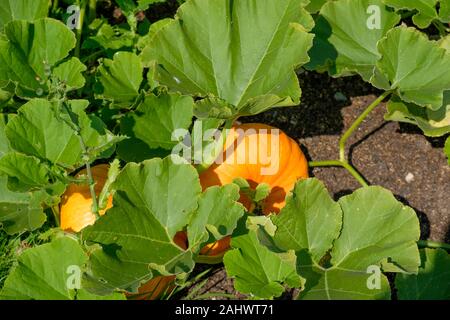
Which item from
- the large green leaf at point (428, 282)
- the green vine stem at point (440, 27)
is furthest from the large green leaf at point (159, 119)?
the green vine stem at point (440, 27)

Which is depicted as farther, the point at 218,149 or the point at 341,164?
the point at 341,164

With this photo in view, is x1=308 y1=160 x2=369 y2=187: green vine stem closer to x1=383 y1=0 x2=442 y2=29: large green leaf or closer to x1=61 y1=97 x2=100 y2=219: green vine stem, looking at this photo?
x1=383 y1=0 x2=442 y2=29: large green leaf

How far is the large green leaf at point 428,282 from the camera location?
2.22 meters

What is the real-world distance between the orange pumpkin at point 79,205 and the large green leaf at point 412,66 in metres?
0.86

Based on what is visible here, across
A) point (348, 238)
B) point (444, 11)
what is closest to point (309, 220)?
point (348, 238)

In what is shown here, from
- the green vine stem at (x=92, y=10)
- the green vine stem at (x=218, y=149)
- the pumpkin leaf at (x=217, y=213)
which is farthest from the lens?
the green vine stem at (x=92, y=10)

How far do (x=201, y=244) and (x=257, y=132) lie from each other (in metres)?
0.51

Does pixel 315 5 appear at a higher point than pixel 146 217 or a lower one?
higher

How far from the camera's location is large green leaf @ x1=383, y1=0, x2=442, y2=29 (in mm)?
2445

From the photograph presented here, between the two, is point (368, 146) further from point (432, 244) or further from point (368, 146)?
point (432, 244)

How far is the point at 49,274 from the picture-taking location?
2131mm

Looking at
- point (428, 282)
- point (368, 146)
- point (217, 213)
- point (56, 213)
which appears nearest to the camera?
point (217, 213)

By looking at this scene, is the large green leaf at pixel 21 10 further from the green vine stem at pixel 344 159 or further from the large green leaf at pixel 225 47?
the green vine stem at pixel 344 159

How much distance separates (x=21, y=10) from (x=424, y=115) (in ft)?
4.28
